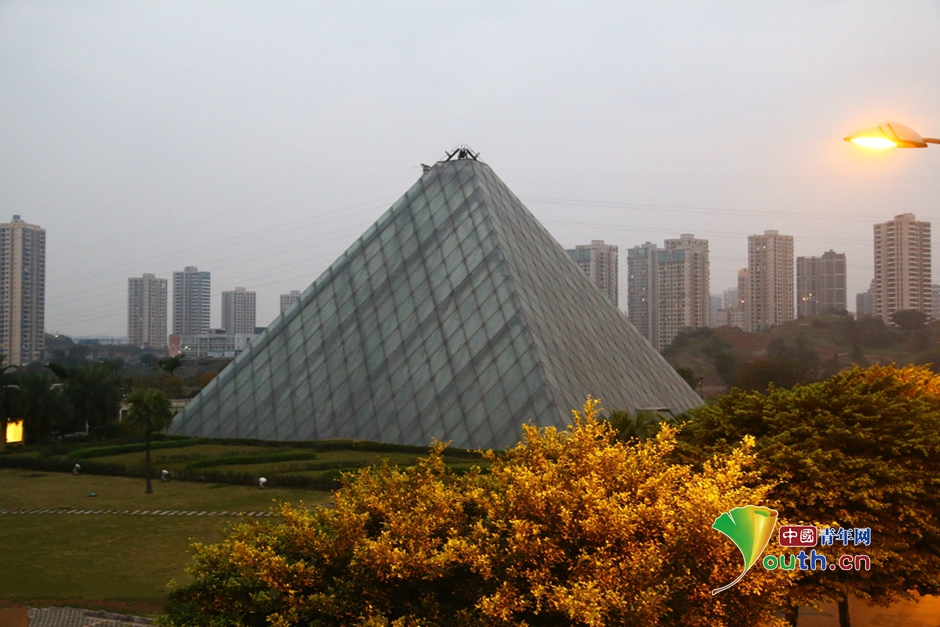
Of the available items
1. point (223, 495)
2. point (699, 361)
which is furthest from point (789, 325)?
point (223, 495)

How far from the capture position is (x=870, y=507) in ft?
48.0

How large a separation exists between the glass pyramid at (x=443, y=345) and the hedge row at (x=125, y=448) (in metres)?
2.12

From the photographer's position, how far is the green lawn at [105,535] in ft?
62.8

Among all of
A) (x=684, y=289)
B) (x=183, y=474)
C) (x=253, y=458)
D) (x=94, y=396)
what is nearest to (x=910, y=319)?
(x=684, y=289)

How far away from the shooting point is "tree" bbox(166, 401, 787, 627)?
941 centimetres

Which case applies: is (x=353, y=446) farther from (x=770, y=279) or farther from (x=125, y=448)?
(x=770, y=279)

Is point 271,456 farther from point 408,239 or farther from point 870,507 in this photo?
point 870,507

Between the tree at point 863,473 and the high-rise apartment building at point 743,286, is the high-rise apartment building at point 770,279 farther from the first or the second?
the tree at point 863,473

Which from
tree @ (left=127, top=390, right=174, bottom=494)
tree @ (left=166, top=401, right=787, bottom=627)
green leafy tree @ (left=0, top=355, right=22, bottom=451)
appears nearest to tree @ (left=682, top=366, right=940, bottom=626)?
tree @ (left=166, top=401, right=787, bottom=627)

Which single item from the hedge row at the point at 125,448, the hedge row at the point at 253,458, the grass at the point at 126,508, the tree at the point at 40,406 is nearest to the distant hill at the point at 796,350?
the grass at the point at 126,508

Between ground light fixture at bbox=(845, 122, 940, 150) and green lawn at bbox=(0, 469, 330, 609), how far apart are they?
12.4 m

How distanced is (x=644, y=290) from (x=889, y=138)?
468 feet

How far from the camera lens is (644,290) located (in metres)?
148

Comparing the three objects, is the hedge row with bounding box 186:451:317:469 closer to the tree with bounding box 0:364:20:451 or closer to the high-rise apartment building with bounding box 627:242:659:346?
the tree with bounding box 0:364:20:451
